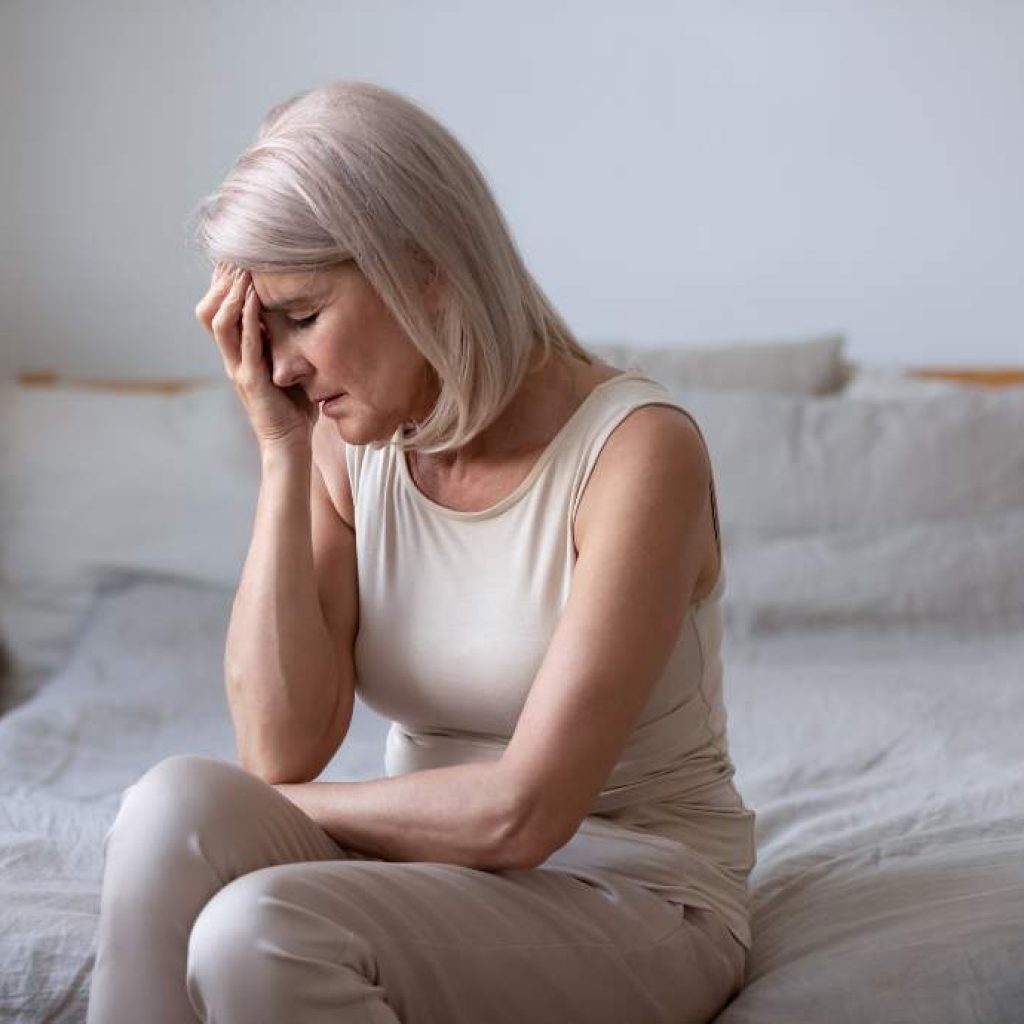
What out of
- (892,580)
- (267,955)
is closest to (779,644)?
(892,580)

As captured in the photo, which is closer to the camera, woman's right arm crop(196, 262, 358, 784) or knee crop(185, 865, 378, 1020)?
knee crop(185, 865, 378, 1020)

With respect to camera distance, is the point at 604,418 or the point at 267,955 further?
the point at 604,418

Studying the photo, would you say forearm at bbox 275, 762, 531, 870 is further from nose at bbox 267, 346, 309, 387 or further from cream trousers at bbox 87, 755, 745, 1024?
Answer: nose at bbox 267, 346, 309, 387

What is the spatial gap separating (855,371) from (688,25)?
2.23ft

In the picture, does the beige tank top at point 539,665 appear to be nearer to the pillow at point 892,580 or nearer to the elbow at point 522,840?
the elbow at point 522,840

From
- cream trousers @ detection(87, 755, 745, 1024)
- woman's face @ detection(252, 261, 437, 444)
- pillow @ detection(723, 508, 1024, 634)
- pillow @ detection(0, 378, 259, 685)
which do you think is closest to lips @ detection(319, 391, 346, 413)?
woman's face @ detection(252, 261, 437, 444)

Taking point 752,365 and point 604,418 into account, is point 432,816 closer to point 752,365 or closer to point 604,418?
point 604,418

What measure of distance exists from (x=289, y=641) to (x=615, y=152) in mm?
1782

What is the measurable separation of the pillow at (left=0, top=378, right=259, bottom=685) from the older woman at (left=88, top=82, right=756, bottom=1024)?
1.13 metres

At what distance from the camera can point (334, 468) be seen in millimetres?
1550

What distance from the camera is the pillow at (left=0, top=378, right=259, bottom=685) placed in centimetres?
266

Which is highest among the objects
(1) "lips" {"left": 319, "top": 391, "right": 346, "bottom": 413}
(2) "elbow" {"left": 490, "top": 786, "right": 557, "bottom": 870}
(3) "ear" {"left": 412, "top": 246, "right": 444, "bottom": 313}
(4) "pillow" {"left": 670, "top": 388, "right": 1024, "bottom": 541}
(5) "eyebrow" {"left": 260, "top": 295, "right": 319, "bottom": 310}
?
(3) "ear" {"left": 412, "top": 246, "right": 444, "bottom": 313}

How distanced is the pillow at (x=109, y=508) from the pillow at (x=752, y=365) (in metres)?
0.61

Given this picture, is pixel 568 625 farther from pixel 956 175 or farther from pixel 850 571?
pixel 956 175
